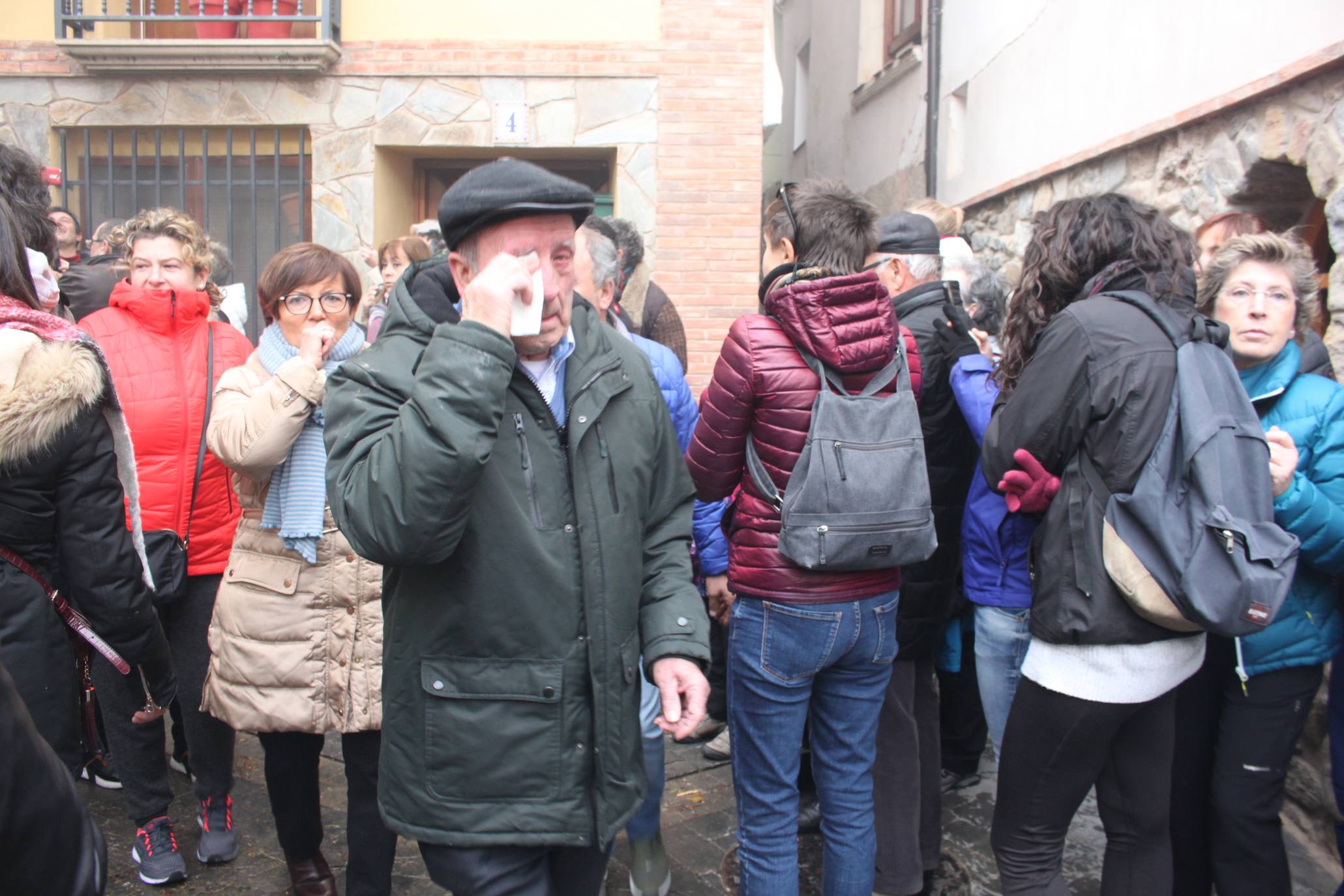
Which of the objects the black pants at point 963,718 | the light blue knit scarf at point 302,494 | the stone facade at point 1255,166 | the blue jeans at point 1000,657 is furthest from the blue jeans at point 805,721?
the stone facade at point 1255,166

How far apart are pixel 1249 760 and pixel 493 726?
1.95 m

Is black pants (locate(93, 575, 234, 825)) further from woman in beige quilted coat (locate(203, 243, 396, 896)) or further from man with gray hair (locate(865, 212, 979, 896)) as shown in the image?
man with gray hair (locate(865, 212, 979, 896))

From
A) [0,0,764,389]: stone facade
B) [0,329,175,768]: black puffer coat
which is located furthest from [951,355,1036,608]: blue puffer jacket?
[0,0,764,389]: stone facade

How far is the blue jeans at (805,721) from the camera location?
8.69 feet

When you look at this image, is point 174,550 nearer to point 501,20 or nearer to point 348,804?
point 348,804

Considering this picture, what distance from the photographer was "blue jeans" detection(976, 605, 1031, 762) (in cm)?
288

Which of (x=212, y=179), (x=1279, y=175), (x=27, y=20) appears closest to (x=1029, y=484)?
(x=1279, y=175)

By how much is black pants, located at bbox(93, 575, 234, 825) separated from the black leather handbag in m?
0.10

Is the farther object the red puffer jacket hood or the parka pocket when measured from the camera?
the red puffer jacket hood

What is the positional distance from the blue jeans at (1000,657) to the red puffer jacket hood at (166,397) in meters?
2.35

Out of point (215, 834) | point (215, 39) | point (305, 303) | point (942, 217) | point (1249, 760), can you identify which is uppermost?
point (215, 39)

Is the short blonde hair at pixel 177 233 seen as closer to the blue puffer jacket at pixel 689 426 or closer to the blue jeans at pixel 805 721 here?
the blue puffer jacket at pixel 689 426

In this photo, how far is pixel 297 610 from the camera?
291 cm

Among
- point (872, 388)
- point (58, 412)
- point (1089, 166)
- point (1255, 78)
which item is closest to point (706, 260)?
point (1089, 166)
